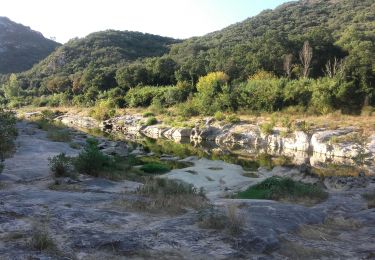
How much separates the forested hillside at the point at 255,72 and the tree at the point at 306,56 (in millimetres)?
135

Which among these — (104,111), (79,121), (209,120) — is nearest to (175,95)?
(104,111)

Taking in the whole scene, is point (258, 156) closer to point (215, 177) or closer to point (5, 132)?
point (215, 177)

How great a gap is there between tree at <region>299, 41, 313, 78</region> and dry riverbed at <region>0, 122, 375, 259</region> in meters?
45.9

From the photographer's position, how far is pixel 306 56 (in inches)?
2282

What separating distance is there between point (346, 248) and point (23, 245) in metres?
6.06

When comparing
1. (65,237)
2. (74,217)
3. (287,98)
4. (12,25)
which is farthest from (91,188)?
(12,25)

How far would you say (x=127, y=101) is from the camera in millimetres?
65438

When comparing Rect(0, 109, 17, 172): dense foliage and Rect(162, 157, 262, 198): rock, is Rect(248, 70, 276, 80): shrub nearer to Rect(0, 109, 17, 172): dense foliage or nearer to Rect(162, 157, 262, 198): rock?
Rect(162, 157, 262, 198): rock

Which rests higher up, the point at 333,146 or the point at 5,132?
the point at 5,132

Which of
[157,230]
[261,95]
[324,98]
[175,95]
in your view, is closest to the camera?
[157,230]

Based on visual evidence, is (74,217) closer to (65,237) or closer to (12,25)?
(65,237)

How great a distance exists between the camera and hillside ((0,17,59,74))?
13412 cm

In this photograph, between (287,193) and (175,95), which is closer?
(287,193)

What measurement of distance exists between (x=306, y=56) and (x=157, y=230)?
53.4 m
